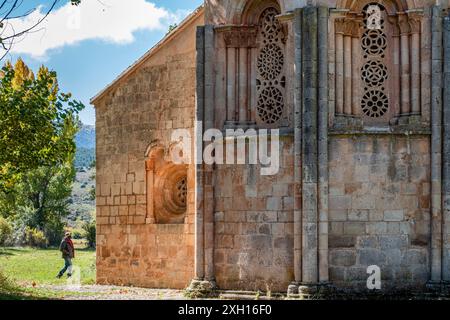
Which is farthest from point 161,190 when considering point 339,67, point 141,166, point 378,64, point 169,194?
point 378,64

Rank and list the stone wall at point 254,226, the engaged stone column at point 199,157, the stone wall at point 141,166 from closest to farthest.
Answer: the stone wall at point 254,226 → the engaged stone column at point 199,157 → the stone wall at point 141,166

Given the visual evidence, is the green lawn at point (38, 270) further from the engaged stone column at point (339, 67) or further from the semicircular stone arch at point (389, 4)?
the semicircular stone arch at point (389, 4)

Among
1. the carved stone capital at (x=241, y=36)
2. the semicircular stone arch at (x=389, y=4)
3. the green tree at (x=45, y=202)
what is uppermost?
the semicircular stone arch at (x=389, y=4)

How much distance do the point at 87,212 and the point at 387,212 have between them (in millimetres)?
80324

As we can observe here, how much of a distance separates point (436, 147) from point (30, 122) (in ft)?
25.9

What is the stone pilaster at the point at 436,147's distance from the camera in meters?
15.5

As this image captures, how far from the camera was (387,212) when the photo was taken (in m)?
15.8

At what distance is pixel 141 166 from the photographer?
813 inches

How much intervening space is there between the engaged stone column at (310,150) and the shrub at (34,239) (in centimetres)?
3604

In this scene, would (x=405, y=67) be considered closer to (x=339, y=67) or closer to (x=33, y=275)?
(x=339, y=67)

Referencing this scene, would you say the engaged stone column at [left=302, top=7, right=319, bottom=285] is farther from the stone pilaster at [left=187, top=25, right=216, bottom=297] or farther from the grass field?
the grass field

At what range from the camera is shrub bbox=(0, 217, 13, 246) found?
47.2m

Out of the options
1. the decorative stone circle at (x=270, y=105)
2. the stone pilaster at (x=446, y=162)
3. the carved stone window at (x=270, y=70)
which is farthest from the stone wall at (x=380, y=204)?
the carved stone window at (x=270, y=70)

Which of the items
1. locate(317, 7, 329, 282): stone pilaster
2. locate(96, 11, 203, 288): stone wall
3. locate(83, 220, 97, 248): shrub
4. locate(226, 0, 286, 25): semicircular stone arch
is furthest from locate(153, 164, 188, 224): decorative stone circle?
locate(83, 220, 97, 248): shrub
